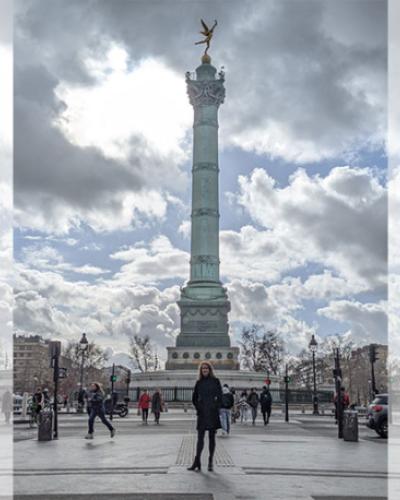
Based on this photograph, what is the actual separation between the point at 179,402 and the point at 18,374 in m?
81.6

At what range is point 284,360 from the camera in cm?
10519

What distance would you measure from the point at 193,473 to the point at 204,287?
69613mm

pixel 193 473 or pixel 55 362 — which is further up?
pixel 55 362

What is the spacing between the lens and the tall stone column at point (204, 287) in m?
79.9

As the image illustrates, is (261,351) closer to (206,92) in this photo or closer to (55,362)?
(206,92)

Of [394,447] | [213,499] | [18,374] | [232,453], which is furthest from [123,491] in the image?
[18,374]

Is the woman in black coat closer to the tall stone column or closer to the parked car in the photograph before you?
the parked car

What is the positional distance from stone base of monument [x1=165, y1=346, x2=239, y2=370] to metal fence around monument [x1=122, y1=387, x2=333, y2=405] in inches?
287

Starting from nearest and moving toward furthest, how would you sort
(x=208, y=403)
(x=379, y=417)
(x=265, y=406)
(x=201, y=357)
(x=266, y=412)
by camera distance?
(x=208, y=403), (x=379, y=417), (x=265, y=406), (x=266, y=412), (x=201, y=357)

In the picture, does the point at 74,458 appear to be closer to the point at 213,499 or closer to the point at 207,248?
the point at 213,499

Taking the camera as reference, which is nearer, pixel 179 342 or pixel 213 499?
pixel 213 499

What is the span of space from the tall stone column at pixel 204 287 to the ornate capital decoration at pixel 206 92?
3.33 metres

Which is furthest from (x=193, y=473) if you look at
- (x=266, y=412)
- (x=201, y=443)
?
(x=266, y=412)

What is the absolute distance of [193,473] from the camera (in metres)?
12.5
